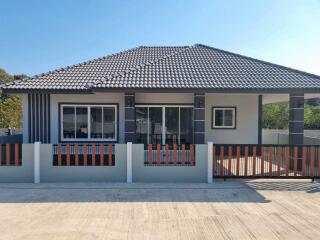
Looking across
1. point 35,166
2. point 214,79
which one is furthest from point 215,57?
point 35,166

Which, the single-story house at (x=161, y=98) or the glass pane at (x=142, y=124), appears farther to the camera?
the glass pane at (x=142, y=124)

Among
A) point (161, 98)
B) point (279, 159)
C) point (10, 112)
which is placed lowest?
point (279, 159)

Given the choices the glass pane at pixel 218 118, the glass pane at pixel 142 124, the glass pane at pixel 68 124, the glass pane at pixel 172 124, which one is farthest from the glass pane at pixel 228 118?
the glass pane at pixel 68 124

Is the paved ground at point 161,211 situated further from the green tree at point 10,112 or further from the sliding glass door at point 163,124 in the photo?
the green tree at point 10,112

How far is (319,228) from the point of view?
5461 millimetres

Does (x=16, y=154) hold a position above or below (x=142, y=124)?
below

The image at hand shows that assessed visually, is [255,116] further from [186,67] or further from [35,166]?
[35,166]

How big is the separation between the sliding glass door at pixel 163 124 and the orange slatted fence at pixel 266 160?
419 centimetres

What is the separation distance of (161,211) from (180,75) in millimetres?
6789

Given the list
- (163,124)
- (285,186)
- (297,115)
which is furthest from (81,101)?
(297,115)

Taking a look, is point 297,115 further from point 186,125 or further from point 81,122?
point 81,122

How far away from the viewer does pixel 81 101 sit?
12.7 meters

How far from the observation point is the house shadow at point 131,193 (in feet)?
23.6

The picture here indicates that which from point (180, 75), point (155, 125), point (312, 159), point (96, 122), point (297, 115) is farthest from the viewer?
point (155, 125)
